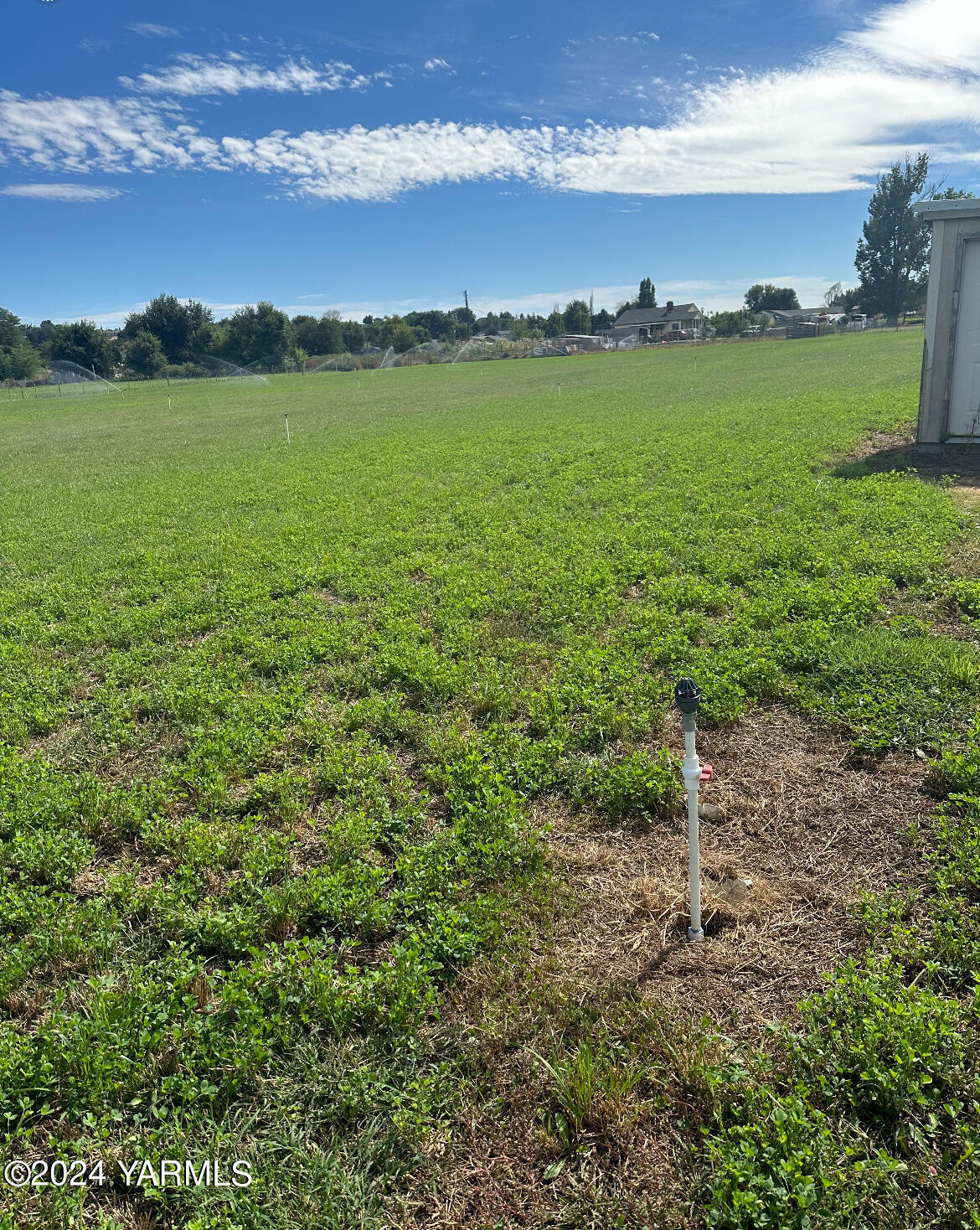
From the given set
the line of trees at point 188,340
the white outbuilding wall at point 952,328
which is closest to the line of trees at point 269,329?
the line of trees at point 188,340

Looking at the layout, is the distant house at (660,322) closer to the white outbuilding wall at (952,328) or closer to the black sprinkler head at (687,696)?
the white outbuilding wall at (952,328)

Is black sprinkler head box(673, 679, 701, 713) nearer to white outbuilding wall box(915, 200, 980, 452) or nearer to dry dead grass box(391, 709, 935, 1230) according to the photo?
dry dead grass box(391, 709, 935, 1230)

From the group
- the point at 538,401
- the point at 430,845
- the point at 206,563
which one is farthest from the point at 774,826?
the point at 538,401

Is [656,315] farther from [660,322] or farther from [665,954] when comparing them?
[665,954]

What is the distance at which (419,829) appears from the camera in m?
4.31

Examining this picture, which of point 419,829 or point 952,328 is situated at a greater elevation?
point 952,328

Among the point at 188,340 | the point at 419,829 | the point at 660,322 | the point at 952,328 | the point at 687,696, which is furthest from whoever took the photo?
the point at 660,322

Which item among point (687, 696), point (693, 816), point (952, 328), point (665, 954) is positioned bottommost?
point (665, 954)

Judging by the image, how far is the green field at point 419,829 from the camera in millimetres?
2531

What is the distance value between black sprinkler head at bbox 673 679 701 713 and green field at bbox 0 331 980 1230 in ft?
4.17

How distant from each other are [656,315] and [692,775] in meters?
128

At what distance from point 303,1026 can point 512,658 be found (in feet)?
12.5

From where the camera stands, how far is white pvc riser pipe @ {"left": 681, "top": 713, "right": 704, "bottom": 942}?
3.09 m

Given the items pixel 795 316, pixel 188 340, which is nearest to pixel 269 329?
pixel 188 340
